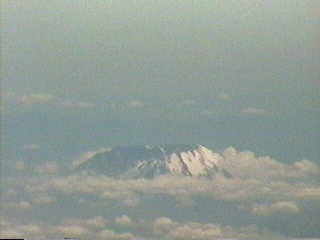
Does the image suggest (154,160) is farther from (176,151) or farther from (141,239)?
(141,239)

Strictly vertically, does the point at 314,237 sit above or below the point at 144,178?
below

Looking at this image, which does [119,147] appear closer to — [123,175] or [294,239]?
[123,175]

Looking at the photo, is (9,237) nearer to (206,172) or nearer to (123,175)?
(123,175)

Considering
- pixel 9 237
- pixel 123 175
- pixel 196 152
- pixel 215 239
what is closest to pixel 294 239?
pixel 215 239

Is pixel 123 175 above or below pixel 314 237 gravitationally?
above

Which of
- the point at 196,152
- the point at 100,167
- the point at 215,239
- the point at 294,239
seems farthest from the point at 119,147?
the point at 294,239

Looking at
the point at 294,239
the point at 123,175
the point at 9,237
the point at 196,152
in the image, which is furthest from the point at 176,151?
the point at 9,237
